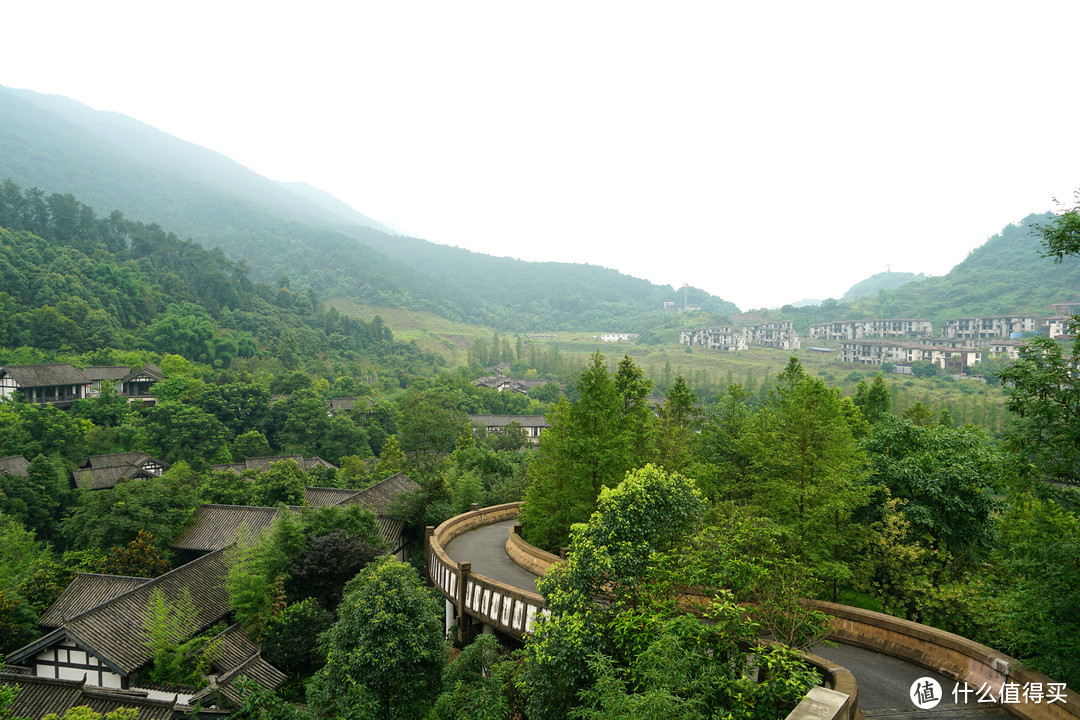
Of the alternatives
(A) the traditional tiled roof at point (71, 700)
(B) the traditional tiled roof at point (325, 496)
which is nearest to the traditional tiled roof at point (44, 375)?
(B) the traditional tiled roof at point (325, 496)

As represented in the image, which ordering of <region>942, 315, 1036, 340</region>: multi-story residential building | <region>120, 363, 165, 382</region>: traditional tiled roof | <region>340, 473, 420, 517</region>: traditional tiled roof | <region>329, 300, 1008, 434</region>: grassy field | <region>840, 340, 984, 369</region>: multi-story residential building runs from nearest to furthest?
<region>340, 473, 420, 517</region>: traditional tiled roof
<region>120, 363, 165, 382</region>: traditional tiled roof
<region>329, 300, 1008, 434</region>: grassy field
<region>840, 340, 984, 369</region>: multi-story residential building
<region>942, 315, 1036, 340</region>: multi-story residential building

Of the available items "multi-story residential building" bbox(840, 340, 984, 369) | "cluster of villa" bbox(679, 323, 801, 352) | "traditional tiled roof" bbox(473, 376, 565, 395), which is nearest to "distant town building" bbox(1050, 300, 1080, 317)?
"multi-story residential building" bbox(840, 340, 984, 369)

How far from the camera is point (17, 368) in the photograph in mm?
46500

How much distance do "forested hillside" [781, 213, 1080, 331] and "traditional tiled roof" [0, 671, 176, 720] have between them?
122190mm

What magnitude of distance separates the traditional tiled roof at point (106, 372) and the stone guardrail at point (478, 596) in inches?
1878

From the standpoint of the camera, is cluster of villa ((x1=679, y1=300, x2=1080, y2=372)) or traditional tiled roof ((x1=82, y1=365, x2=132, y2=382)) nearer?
traditional tiled roof ((x1=82, y1=365, x2=132, y2=382))

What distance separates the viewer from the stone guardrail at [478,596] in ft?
50.0

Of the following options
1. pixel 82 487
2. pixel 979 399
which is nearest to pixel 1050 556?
pixel 82 487

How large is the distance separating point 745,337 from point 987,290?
50.1 metres

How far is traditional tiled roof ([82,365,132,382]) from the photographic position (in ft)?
172

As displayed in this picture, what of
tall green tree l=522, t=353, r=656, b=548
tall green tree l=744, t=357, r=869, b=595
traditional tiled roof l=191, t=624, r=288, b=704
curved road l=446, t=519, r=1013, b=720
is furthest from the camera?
tall green tree l=522, t=353, r=656, b=548

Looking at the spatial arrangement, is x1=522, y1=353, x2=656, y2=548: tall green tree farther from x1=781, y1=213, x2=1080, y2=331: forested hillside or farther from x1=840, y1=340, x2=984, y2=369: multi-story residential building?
x1=781, y1=213, x2=1080, y2=331: forested hillside

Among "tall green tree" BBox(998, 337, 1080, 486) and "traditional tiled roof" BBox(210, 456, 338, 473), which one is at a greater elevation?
"tall green tree" BBox(998, 337, 1080, 486)

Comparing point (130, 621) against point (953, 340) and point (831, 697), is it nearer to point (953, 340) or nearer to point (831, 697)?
point (831, 697)
